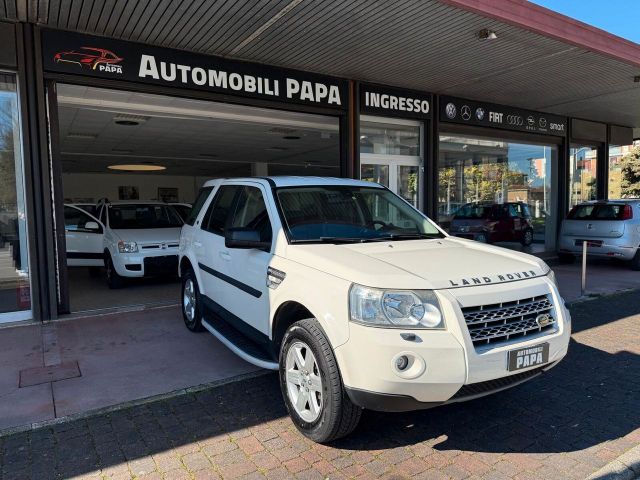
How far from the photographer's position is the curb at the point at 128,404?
3.50 m

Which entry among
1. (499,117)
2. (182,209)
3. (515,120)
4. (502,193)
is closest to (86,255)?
(182,209)

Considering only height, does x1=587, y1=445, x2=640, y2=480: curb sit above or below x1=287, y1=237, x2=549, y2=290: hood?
below

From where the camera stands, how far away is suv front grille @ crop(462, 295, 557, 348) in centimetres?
295

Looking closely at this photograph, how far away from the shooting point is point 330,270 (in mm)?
3107

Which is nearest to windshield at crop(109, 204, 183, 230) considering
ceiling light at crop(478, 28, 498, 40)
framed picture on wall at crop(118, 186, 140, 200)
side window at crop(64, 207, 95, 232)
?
side window at crop(64, 207, 95, 232)

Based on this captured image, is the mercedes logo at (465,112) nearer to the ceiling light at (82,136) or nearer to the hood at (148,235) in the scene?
the hood at (148,235)

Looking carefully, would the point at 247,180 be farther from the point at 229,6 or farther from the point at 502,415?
the point at 502,415

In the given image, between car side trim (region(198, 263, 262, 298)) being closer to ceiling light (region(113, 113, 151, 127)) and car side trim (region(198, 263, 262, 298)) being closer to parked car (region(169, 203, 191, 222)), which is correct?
parked car (region(169, 203, 191, 222))

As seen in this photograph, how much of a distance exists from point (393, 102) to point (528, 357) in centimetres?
738

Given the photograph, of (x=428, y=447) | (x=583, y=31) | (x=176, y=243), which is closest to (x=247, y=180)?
(x=428, y=447)

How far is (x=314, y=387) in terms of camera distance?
317cm

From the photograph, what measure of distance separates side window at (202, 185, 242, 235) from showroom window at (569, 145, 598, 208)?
1204cm

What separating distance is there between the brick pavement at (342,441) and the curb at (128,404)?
64 mm

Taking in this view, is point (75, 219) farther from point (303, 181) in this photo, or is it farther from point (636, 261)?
point (636, 261)
